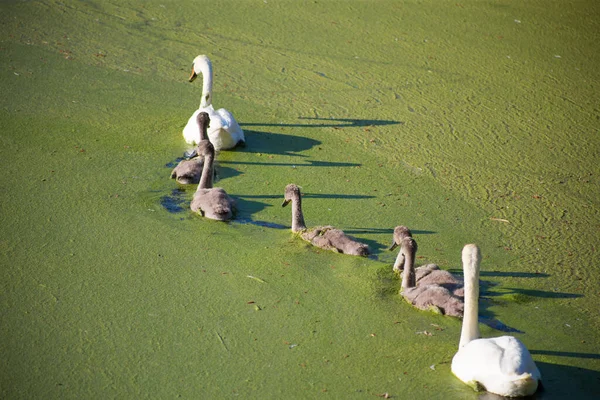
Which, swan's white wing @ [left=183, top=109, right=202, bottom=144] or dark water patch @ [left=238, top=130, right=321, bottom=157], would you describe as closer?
swan's white wing @ [left=183, top=109, right=202, bottom=144]

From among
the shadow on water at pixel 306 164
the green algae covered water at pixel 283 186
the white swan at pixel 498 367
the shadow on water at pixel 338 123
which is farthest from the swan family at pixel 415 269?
the shadow on water at pixel 338 123

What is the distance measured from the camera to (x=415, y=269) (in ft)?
16.0

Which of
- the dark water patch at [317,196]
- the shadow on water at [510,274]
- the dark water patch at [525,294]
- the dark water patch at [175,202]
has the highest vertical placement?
the dark water patch at [317,196]

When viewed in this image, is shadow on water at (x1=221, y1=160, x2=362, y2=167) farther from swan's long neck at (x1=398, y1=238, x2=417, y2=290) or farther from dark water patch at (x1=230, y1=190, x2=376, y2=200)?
swan's long neck at (x1=398, y1=238, x2=417, y2=290)

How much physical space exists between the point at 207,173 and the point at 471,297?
2491 millimetres

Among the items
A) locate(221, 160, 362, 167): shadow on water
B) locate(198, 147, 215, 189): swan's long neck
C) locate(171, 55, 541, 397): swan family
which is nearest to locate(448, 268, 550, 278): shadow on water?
locate(171, 55, 541, 397): swan family

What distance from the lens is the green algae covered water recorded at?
4129mm

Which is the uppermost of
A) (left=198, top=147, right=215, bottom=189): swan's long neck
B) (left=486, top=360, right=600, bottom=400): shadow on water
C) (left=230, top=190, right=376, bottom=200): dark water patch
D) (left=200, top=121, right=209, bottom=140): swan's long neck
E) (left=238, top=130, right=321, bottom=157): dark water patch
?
(left=200, top=121, right=209, bottom=140): swan's long neck

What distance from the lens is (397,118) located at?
7.25 metres

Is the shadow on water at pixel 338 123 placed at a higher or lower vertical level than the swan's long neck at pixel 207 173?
higher

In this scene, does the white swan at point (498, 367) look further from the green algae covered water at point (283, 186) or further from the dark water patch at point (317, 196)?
the dark water patch at point (317, 196)

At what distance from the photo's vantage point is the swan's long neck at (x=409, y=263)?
15.5ft

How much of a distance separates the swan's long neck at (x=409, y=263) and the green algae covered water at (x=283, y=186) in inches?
10.1

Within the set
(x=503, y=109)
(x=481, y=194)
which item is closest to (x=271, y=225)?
(x=481, y=194)
